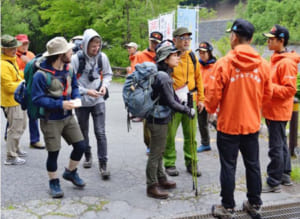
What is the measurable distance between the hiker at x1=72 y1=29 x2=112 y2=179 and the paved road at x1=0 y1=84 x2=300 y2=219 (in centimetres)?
43

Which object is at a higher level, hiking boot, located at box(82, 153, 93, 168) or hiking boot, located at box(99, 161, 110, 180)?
hiking boot, located at box(99, 161, 110, 180)

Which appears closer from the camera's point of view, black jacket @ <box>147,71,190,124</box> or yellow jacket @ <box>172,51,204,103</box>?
black jacket @ <box>147,71,190,124</box>

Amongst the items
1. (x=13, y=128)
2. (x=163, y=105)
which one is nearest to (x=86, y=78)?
(x=163, y=105)

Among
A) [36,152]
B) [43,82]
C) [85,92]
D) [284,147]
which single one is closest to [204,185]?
[284,147]

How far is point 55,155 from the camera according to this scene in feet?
14.1

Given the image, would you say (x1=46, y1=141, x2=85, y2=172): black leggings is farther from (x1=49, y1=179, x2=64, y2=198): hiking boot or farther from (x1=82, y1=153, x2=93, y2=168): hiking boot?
(x1=82, y1=153, x2=93, y2=168): hiking boot

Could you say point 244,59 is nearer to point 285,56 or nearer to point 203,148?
point 285,56

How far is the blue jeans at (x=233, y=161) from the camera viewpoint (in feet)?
12.5

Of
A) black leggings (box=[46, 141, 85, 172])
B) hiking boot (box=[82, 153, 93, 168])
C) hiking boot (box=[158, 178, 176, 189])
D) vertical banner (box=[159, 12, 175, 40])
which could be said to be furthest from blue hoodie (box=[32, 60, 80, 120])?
vertical banner (box=[159, 12, 175, 40])

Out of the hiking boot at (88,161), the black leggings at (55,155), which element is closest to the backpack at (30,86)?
the black leggings at (55,155)

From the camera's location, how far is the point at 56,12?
1955cm

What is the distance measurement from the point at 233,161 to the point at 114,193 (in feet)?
5.32

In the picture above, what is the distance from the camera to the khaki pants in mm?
5500

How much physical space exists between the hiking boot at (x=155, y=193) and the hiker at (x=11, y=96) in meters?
2.35
